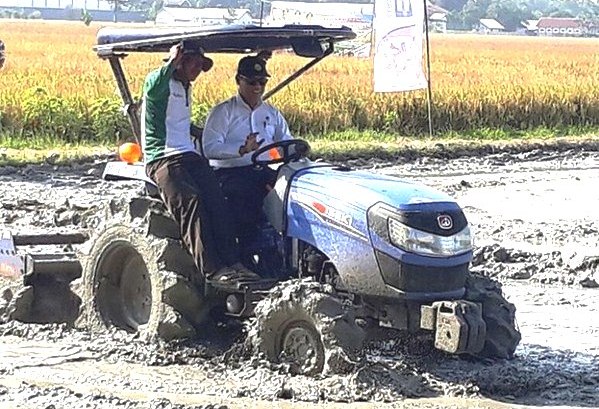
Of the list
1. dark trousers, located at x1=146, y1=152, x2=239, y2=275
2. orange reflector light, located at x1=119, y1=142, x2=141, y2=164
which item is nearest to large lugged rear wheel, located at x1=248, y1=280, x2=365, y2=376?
dark trousers, located at x1=146, y1=152, x2=239, y2=275

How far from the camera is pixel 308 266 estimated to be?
8.31 meters

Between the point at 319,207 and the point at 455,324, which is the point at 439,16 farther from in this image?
the point at 455,324

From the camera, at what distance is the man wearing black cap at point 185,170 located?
27.2 ft

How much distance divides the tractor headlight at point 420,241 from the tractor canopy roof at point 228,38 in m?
1.46

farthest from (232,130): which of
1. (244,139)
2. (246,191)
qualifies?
(246,191)

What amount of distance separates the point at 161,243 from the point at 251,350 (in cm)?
96

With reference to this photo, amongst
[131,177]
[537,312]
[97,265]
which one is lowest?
[537,312]

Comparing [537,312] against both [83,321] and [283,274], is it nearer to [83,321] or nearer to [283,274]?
[283,274]

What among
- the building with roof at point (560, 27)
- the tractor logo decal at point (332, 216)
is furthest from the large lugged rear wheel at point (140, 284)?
the building with roof at point (560, 27)

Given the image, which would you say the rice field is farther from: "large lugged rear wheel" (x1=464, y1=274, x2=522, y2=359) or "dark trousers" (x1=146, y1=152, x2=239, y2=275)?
"large lugged rear wheel" (x1=464, y1=274, x2=522, y2=359)

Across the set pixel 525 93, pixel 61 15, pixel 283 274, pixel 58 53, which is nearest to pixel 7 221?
pixel 283 274

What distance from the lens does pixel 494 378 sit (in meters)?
8.02

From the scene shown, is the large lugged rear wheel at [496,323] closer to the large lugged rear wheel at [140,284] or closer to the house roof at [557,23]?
the large lugged rear wheel at [140,284]

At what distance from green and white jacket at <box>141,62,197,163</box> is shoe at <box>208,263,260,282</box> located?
799 millimetres
